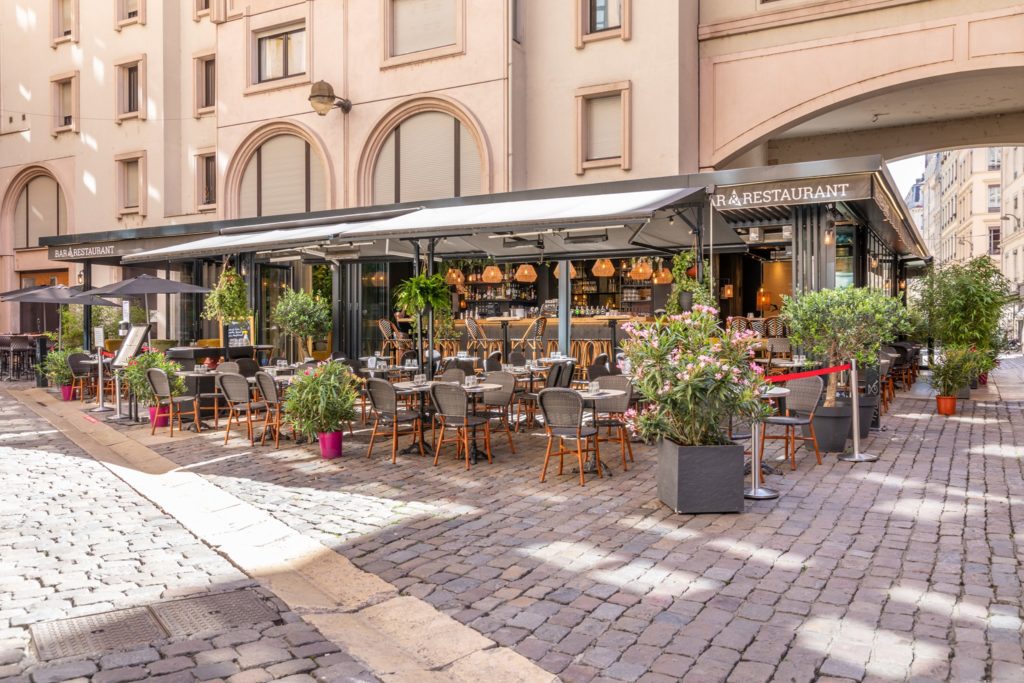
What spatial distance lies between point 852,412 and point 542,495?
3681mm

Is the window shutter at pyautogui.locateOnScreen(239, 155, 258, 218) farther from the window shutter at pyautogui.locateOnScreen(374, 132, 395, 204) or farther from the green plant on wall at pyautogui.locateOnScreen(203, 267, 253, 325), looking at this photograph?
Result: the green plant on wall at pyautogui.locateOnScreen(203, 267, 253, 325)

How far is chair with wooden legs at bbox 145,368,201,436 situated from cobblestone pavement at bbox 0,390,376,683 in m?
2.43

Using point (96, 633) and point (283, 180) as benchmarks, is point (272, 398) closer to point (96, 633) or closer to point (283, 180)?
point (96, 633)

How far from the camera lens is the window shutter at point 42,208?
24.4m

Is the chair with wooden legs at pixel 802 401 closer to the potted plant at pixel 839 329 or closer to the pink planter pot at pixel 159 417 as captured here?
the potted plant at pixel 839 329

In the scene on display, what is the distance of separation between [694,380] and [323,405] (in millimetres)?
4057

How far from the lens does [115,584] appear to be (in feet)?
13.7

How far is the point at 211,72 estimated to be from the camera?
21562 mm

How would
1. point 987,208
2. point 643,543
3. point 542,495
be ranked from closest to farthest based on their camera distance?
point 643,543
point 542,495
point 987,208

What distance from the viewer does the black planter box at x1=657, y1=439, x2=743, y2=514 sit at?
5496 mm

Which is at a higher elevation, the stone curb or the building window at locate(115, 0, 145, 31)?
the building window at locate(115, 0, 145, 31)

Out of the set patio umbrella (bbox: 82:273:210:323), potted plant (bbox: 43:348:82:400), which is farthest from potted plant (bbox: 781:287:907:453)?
potted plant (bbox: 43:348:82:400)

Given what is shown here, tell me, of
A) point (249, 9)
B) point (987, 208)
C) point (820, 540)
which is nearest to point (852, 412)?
point (820, 540)

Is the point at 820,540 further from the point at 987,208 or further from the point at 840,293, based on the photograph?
the point at 987,208
